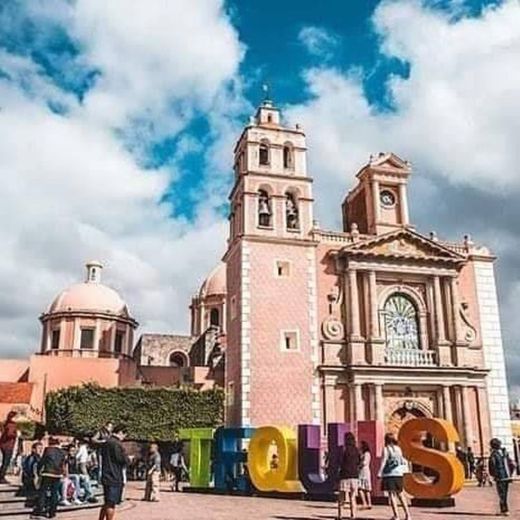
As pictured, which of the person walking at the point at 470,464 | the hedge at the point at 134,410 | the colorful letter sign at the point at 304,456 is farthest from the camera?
the hedge at the point at 134,410

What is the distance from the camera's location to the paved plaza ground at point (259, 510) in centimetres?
1265

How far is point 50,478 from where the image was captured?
12.2 meters

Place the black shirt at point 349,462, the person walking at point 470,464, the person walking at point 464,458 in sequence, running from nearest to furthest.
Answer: the black shirt at point 349,462 < the person walking at point 464,458 < the person walking at point 470,464

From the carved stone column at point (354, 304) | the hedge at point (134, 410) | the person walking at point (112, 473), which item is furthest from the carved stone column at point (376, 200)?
the person walking at point (112, 473)

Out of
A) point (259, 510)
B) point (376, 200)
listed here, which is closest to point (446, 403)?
point (376, 200)

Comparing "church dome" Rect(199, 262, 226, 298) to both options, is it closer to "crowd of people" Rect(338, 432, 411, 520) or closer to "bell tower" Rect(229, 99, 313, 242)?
"bell tower" Rect(229, 99, 313, 242)

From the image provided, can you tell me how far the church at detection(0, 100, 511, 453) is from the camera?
26062 millimetres

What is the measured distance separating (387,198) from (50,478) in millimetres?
21973

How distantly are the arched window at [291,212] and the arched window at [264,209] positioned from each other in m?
0.77

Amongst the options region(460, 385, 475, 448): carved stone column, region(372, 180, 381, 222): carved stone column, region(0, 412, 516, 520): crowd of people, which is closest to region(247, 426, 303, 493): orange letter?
region(0, 412, 516, 520): crowd of people

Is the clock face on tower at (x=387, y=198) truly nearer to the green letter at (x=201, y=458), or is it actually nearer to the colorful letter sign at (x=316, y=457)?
the green letter at (x=201, y=458)

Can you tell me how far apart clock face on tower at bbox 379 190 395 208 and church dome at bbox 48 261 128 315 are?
2257cm

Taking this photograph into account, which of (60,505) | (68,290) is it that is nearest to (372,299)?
(60,505)

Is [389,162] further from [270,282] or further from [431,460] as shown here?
[431,460]
